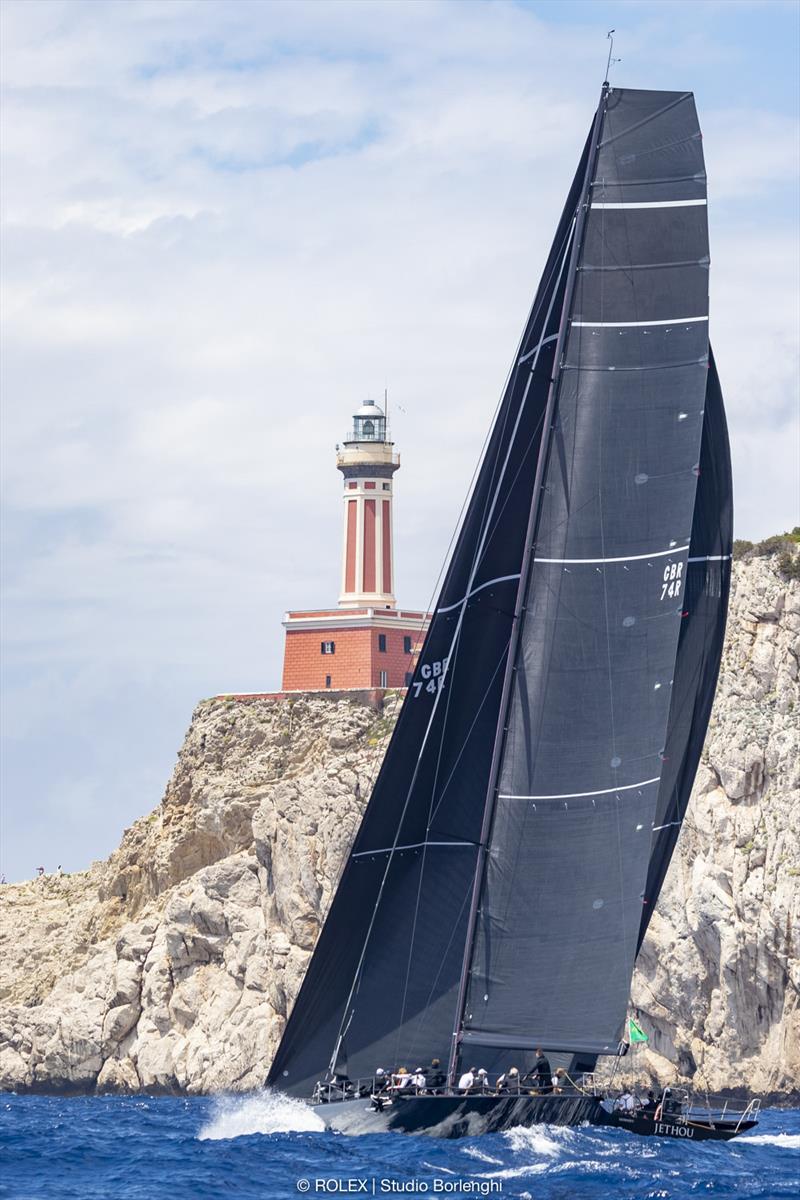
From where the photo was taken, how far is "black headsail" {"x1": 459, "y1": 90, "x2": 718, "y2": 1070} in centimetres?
2562

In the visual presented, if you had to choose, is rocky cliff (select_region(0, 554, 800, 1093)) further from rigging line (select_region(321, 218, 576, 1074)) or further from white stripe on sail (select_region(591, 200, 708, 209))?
white stripe on sail (select_region(591, 200, 708, 209))

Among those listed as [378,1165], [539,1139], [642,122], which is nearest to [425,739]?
[539,1139]

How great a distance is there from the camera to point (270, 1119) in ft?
86.5

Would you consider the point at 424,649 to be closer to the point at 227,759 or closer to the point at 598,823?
the point at 598,823

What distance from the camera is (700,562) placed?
27.8m

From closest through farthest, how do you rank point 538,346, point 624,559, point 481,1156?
point 481,1156, point 624,559, point 538,346

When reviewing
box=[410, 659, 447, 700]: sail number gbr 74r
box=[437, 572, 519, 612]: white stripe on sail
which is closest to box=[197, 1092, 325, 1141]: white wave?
box=[410, 659, 447, 700]: sail number gbr 74r

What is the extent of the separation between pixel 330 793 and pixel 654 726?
30.6 meters

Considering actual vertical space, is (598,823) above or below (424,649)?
below

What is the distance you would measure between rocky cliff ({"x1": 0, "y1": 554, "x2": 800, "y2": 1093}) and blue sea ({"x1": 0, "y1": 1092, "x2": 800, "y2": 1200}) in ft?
56.3

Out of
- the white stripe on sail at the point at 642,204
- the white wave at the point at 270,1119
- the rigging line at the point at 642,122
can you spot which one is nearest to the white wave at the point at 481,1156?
the white wave at the point at 270,1119

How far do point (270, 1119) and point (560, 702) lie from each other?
6902 millimetres

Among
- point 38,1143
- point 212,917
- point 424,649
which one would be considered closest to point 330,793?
point 212,917

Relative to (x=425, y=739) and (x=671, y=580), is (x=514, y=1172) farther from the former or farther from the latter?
(x=671, y=580)
